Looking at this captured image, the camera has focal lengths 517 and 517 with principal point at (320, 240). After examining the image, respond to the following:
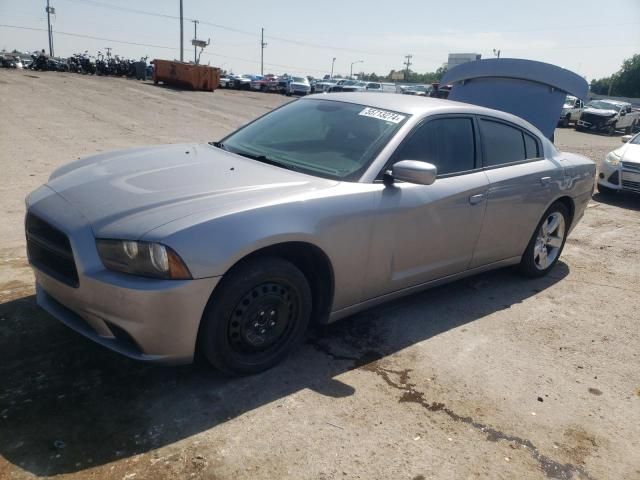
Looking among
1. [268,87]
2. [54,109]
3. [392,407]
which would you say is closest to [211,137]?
[54,109]

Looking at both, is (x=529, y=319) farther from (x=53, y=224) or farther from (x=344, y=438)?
(x=53, y=224)

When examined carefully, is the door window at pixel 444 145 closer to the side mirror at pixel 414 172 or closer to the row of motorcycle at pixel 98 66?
the side mirror at pixel 414 172

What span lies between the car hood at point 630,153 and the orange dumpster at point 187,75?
79.4 feet

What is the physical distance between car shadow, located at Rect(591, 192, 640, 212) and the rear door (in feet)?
16.6

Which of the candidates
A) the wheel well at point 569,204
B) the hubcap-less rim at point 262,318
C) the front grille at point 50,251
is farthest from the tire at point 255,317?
the wheel well at point 569,204

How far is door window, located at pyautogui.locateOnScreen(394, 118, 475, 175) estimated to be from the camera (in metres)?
3.59

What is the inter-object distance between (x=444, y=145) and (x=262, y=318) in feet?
6.35

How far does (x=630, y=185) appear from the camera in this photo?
353 inches

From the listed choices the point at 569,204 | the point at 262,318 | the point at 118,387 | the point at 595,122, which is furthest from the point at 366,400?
the point at 595,122

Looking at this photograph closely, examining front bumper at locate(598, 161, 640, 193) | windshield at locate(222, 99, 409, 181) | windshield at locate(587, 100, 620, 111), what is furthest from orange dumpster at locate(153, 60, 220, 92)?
windshield at locate(222, 99, 409, 181)

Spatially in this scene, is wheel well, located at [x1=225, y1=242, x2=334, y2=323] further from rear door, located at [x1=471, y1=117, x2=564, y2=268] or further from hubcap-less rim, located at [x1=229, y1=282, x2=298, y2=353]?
rear door, located at [x1=471, y1=117, x2=564, y2=268]

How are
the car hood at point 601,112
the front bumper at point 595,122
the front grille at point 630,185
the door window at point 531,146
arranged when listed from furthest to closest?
the front bumper at point 595,122 → the car hood at point 601,112 → the front grille at point 630,185 → the door window at point 531,146

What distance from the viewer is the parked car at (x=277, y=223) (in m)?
2.54

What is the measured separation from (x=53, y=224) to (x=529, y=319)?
3.50 metres
